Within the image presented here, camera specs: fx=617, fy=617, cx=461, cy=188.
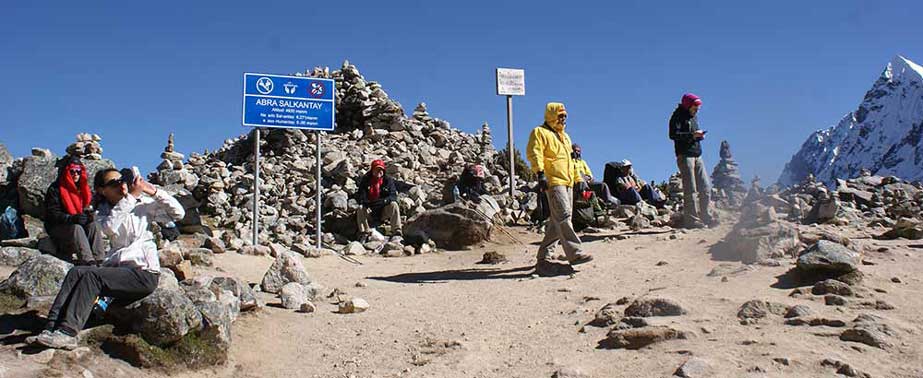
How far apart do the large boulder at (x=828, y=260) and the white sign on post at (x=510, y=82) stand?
9.71 metres

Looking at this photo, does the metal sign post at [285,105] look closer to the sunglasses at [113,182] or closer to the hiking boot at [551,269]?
the hiking boot at [551,269]

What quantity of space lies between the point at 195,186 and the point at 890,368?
16.5 m

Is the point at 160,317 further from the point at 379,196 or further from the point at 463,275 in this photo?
the point at 379,196

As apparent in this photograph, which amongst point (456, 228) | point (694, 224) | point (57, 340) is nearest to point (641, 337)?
point (57, 340)

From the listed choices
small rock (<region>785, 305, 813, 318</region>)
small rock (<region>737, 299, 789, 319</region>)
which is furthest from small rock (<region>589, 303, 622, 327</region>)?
small rock (<region>785, 305, 813, 318</region>)

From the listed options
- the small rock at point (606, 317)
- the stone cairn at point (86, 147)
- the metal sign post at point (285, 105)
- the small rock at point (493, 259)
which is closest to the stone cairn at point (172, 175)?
the stone cairn at point (86, 147)

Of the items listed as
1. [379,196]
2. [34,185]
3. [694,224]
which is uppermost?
[34,185]

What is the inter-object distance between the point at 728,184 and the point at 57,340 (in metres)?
14.2

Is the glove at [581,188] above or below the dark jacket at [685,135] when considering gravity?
below

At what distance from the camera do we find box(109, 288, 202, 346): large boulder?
4926mm

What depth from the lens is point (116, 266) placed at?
5059 mm

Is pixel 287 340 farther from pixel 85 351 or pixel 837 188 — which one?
pixel 837 188

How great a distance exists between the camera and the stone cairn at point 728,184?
47.8ft

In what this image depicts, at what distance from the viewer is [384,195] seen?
523 inches
